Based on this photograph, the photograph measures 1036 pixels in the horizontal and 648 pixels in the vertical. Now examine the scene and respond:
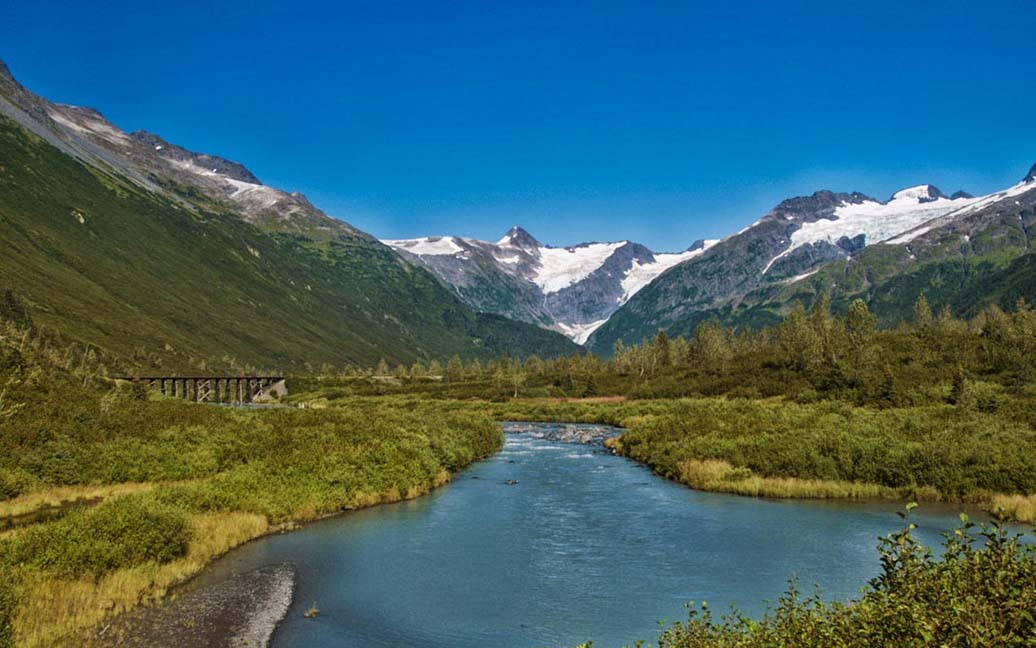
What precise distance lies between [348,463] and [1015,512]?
44824 millimetres

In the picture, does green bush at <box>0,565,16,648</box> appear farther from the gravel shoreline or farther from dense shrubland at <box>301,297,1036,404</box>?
dense shrubland at <box>301,297,1036,404</box>

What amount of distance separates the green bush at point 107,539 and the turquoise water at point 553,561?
296 cm

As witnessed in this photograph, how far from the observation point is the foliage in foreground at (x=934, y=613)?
1180 centimetres

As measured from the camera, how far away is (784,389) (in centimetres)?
12738

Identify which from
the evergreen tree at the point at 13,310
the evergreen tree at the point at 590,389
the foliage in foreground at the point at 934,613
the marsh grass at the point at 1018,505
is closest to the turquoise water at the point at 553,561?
the marsh grass at the point at 1018,505

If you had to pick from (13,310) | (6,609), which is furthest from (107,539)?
(13,310)

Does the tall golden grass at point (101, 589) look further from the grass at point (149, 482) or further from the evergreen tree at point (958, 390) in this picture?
the evergreen tree at point (958, 390)

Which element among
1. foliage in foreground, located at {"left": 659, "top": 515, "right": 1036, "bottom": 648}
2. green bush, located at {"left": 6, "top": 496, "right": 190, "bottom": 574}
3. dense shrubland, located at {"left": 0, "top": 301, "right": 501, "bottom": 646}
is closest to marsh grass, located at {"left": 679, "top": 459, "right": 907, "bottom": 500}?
dense shrubland, located at {"left": 0, "top": 301, "right": 501, "bottom": 646}

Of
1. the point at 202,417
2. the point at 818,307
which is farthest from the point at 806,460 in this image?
the point at 818,307

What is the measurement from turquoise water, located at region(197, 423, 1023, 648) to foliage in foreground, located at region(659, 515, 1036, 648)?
10669mm

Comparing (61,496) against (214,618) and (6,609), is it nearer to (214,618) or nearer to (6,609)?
(214,618)

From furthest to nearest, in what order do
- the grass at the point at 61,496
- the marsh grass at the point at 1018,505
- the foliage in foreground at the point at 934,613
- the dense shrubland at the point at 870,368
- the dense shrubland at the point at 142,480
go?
the dense shrubland at the point at 870,368, the marsh grass at the point at 1018,505, the grass at the point at 61,496, the dense shrubland at the point at 142,480, the foliage in foreground at the point at 934,613

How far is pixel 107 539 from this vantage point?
29953 mm

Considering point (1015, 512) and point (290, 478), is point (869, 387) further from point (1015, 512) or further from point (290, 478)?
point (290, 478)
